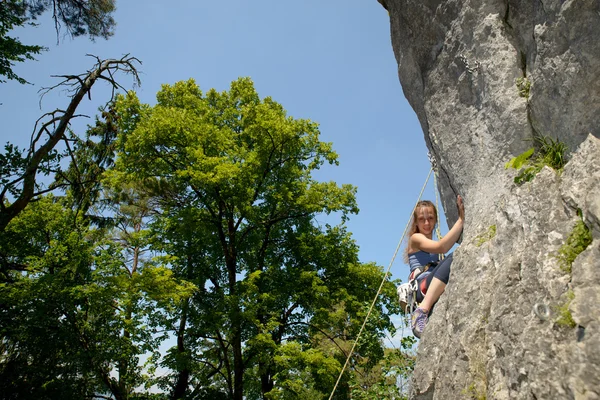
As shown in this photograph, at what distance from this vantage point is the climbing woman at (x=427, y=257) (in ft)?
14.6

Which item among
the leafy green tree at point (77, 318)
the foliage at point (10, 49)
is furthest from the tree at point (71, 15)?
the leafy green tree at point (77, 318)

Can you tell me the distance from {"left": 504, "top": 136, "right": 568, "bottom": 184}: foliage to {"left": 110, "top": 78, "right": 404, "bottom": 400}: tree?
8.75 meters

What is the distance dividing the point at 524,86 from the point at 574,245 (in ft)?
6.93

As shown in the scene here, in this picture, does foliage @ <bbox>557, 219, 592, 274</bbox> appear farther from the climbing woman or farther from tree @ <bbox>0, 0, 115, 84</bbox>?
tree @ <bbox>0, 0, 115, 84</bbox>

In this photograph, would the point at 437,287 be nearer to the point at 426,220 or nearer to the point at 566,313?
the point at 426,220

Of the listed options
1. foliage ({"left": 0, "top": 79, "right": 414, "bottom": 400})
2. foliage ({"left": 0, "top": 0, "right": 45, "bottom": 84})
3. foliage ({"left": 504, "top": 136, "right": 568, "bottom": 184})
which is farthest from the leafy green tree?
foliage ({"left": 504, "top": 136, "right": 568, "bottom": 184})

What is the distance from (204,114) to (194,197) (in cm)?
309

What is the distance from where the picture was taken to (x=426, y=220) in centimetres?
489

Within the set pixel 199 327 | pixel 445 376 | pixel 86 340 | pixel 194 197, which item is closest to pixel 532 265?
pixel 445 376

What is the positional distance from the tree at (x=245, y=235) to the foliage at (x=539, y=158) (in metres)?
8.75

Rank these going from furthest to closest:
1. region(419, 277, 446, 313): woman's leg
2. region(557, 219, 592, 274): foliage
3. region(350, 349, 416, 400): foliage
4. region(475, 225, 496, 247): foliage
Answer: region(350, 349, 416, 400): foliage → region(419, 277, 446, 313): woman's leg → region(475, 225, 496, 247): foliage → region(557, 219, 592, 274): foliage

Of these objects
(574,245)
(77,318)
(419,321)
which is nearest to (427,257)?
(419,321)

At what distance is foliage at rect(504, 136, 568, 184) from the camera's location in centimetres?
361

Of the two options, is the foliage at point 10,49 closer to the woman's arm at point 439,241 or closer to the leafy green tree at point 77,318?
the leafy green tree at point 77,318
